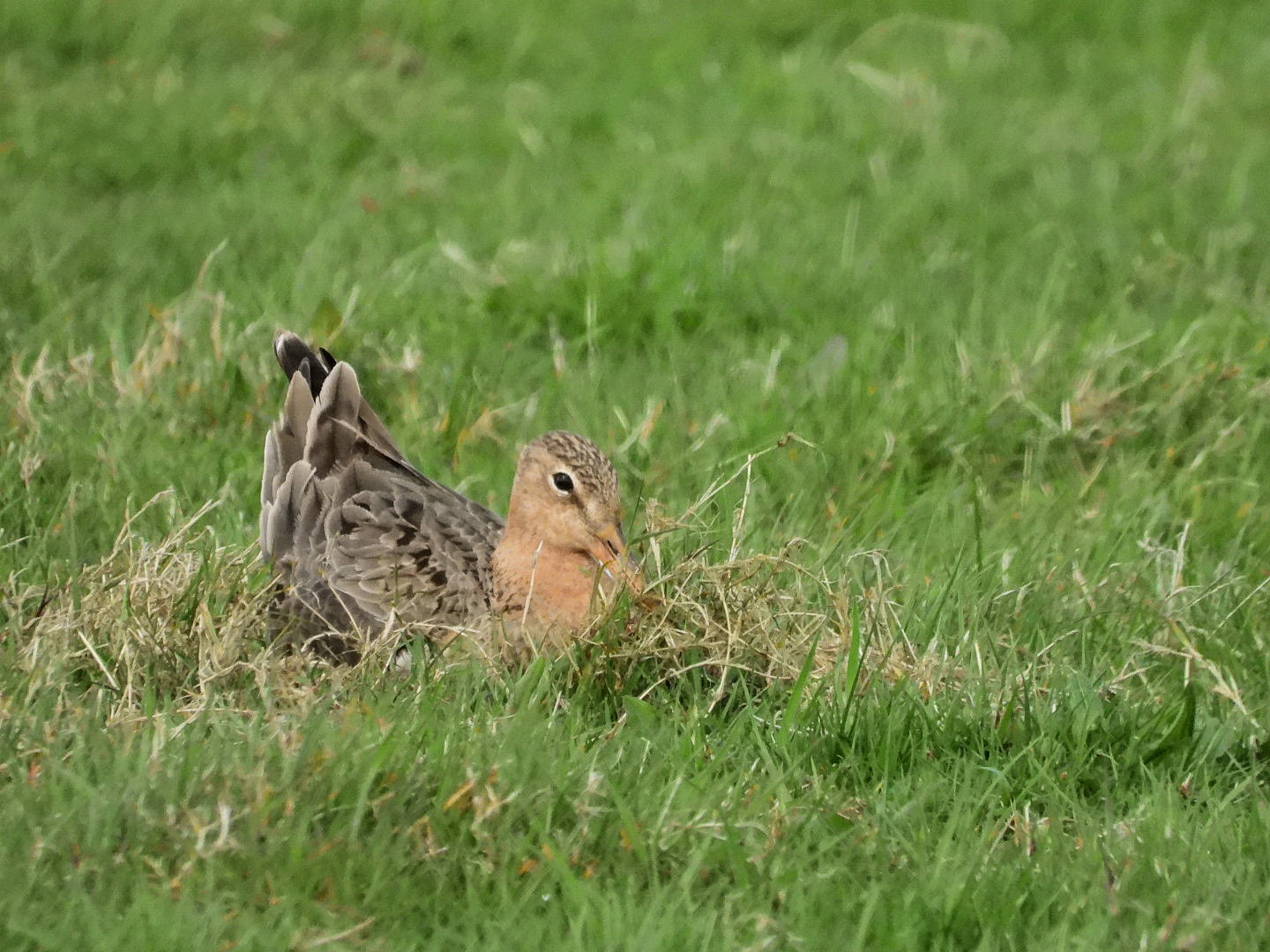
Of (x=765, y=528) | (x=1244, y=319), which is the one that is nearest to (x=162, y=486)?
(x=765, y=528)

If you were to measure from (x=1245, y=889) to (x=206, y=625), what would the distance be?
2.40 m

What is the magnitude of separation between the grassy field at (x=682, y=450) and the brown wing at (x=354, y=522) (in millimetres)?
207

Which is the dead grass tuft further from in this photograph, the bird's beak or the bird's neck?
the bird's beak

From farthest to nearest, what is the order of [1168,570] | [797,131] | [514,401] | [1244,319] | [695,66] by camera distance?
[695,66], [797,131], [1244,319], [514,401], [1168,570]

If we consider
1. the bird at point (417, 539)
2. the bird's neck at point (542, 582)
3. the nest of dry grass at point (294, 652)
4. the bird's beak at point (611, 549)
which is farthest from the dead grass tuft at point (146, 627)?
the bird's beak at point (611, 549)

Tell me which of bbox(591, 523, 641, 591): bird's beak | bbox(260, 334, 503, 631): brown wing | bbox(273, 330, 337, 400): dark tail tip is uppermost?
bbox(273, 330, 337, 400): dark tail tip

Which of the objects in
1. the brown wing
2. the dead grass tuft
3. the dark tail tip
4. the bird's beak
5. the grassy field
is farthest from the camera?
the dark tail tip

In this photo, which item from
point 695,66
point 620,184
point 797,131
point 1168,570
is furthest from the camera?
point 695,66

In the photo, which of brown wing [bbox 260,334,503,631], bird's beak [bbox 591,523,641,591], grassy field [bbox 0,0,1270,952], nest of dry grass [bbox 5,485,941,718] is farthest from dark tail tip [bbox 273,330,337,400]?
bird's beak [bbox 591,523,641,591]

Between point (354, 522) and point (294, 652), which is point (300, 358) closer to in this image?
point (354, 522)

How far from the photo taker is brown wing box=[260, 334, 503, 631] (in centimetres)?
484

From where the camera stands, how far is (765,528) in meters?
5.36

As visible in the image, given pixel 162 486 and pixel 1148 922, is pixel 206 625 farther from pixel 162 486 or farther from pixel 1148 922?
pixel 1148 922

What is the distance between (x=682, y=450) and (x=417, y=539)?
1.23 meters
